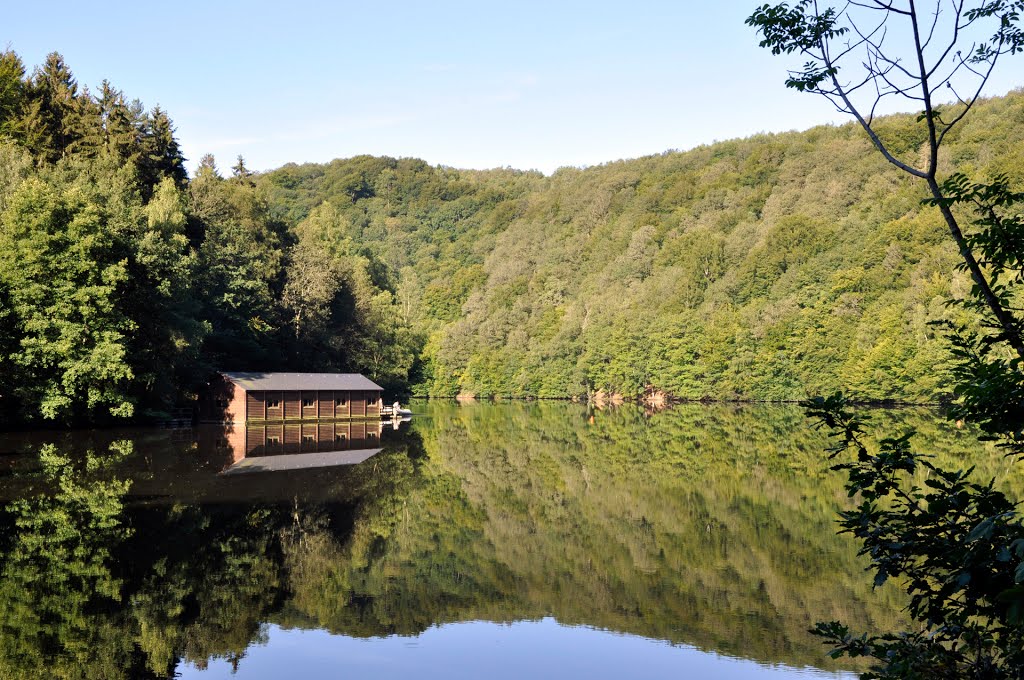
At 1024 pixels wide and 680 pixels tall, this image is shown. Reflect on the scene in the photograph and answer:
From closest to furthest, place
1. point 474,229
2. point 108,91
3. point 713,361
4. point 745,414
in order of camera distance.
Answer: point 108,91
point 745,414
point 713,361
point 474,229

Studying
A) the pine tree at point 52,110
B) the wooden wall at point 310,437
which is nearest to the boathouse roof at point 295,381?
the wooden wall at point 310,437

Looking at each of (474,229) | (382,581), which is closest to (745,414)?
(382,581)

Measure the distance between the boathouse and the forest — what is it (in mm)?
1884

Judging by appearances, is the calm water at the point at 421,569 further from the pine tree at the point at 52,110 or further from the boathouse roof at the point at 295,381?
the pine tree at the point at 52,110

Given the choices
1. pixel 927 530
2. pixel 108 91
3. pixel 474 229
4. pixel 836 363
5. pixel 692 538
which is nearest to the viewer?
pixel 927 530

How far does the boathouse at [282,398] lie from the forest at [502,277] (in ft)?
6.18

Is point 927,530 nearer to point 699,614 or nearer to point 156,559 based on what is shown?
point 699,614

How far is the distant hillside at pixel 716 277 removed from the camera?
3241 inches

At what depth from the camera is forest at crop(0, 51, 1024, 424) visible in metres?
44.5

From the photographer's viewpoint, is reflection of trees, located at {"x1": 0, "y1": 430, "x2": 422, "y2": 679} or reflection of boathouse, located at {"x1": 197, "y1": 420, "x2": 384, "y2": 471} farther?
reflection of boathouse, located at {"x1": 197, "y1": 420, "x2": 384, "y2": 471}

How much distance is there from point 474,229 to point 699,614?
16422cm

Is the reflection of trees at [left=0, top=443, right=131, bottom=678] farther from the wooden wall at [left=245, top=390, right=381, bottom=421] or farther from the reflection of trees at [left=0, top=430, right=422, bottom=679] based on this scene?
the wooden wall at [left=245, top=390, right=381, bottom=421]

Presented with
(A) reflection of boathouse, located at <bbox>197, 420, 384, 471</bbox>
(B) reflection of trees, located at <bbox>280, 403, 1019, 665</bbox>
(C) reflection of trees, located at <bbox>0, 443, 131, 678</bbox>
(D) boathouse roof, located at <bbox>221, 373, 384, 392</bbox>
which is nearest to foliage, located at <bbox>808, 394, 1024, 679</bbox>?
(B) reflection of trees, located at <bbox>280, 403, 1019, 665</bbox>

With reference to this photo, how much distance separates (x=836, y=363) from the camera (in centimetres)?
8462
